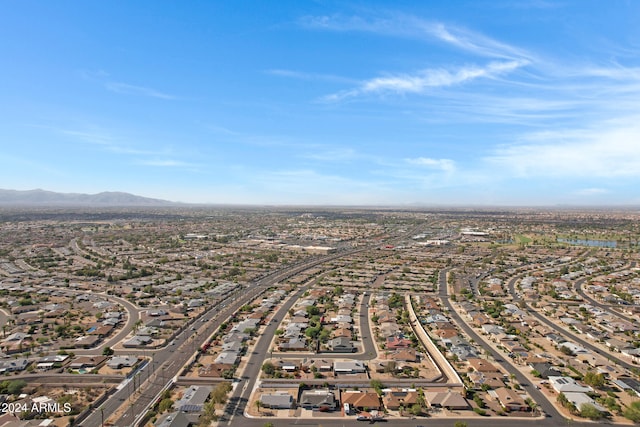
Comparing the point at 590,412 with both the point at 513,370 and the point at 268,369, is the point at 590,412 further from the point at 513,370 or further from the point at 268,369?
the point at 268,369

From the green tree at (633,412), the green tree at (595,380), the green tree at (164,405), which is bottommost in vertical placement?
the green tree at (164,405)

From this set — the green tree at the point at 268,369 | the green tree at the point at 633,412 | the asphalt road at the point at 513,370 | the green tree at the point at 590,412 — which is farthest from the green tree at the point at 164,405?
the green tree at the point at 633,412

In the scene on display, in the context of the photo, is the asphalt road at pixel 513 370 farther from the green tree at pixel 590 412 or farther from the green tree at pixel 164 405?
the green tree at pixel 164 405

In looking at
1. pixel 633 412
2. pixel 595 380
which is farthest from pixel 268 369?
pixel 633 412

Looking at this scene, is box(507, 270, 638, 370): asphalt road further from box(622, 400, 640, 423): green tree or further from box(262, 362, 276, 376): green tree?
box(262, 362, 276, 376): green tree

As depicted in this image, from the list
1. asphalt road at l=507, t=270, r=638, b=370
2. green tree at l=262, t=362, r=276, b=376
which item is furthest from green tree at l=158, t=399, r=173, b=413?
asphalt road at l=507, t=270, r=638, b=370

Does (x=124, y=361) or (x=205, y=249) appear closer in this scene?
(x=124, y=361)

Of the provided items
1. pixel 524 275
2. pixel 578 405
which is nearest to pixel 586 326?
pixel 578 405

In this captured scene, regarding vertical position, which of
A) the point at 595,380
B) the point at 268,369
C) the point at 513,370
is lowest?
the point at 513,370

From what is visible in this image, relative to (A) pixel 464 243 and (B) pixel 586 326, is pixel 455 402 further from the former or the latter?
(A) pixel 464 243

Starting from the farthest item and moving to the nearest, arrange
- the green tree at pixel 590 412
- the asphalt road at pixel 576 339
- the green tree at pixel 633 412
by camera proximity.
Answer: the asphalt road at pixel 576 339
the green tree at pixel 590 412
the green tree at pixel 633 412

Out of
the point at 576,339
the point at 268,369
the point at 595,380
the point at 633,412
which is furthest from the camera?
the point at 576,339
